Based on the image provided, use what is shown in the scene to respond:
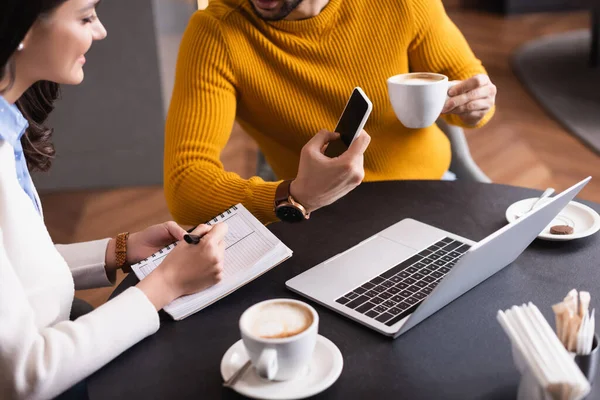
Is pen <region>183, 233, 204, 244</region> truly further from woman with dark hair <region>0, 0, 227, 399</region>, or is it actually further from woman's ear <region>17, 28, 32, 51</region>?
A: woman's ear <region>17, 28, 32, 51</region>

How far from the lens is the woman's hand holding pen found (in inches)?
39.0

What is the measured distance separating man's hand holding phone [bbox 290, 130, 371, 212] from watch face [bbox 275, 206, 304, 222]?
0.02 meters

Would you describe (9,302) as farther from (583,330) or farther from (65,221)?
(65,221)

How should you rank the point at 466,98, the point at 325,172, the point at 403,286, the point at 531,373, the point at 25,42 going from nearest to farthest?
the point at 531,373, the point at 25,42, the point at 403,286, the point at 325,172, the point at 466,98

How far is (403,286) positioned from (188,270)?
316 millimetres

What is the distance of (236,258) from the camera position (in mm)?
1101

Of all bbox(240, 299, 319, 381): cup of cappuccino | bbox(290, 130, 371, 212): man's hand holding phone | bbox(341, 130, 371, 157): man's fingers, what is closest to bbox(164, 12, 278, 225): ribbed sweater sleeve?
bbox(290, 130, 371, 212): man's hand holding phone

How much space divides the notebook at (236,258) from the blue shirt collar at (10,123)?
0.86ft

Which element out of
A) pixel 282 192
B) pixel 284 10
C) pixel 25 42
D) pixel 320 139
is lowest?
pixel 282 192

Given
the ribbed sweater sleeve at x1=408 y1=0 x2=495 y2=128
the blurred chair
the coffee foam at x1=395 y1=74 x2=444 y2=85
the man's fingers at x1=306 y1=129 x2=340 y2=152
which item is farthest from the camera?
the blurred chair

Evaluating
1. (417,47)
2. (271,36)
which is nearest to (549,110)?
(417,47)

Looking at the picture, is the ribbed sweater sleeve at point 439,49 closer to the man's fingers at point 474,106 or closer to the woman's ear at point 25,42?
the man's fingers at point 474,106

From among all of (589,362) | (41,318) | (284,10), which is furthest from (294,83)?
(589,362)

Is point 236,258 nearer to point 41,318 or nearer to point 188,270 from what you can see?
point 188,270
